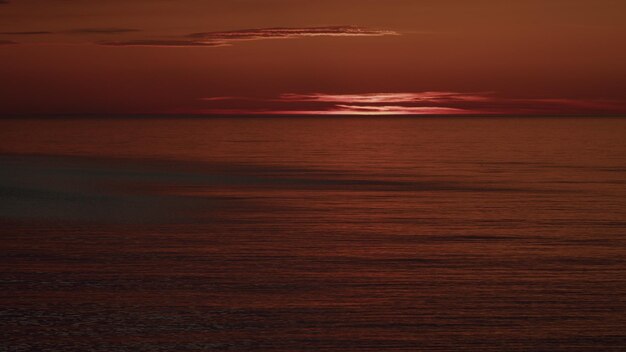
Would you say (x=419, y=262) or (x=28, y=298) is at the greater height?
(x=419, y=262)

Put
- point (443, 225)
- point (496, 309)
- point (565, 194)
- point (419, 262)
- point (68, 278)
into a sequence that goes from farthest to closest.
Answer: point (565, 194)
point (443, 225)
point (419, 262)
point (68, 278)
point (496, 309)

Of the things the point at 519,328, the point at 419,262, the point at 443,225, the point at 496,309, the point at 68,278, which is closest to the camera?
the point at 519,328

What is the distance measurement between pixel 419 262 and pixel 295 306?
158 inches

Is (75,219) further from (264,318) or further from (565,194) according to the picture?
(565,194)

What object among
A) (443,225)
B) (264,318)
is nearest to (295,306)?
(264,318)

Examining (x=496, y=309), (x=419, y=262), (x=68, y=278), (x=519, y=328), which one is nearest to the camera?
(x=519, y=328)

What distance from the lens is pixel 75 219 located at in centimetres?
2244

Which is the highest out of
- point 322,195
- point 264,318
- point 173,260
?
point 322,195

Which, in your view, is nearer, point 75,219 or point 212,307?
point 212,307

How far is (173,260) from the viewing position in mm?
16375

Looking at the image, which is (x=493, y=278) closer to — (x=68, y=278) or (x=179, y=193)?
(x=68, y=278)

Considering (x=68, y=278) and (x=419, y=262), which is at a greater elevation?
(x=419, y=262)

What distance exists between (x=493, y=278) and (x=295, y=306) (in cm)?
373

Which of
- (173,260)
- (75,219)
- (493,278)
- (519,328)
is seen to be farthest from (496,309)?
(75,219)
